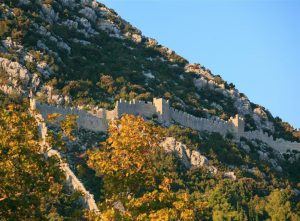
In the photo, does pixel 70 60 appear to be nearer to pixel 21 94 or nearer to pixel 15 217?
pixel 21 94

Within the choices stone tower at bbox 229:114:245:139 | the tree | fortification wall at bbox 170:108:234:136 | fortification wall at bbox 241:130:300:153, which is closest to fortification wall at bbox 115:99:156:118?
fortification wall at bbox 170:108:234:136

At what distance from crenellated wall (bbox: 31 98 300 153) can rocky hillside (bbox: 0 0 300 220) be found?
144cm

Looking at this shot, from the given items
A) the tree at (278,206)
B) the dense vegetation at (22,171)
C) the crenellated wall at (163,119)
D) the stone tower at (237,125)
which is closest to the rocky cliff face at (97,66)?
the crenellated wall at (163,119)

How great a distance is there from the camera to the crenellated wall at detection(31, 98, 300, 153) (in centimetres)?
8388

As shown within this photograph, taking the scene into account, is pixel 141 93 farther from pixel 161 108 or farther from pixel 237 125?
pixel 237 125

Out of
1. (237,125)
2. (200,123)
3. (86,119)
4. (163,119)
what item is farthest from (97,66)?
(86,119)

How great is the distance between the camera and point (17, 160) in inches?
1339

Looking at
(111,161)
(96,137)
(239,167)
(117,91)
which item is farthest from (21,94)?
(111,161)

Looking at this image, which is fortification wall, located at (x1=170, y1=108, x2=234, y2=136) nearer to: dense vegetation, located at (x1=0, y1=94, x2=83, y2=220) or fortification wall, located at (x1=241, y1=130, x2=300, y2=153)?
fortification wall, located at (x1=241, y1=130, x2=300, y2=153)

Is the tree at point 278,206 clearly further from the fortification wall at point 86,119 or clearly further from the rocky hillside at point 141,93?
the fortification wall at point 86,119

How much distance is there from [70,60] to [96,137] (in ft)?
75.1

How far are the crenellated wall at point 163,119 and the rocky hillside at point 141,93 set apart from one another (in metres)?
1.44

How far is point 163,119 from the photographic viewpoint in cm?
9406

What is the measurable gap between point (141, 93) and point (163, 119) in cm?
893
